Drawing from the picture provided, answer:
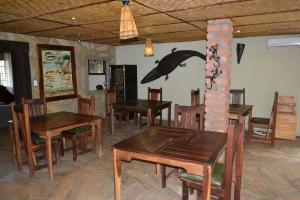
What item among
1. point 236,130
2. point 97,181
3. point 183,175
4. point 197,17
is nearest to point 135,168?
point 97,181

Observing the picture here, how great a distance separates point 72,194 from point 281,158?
10.6ft

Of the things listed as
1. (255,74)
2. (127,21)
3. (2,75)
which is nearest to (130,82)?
(255,74)

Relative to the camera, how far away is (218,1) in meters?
2.42

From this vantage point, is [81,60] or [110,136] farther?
[81,60]

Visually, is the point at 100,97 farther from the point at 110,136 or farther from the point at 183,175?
the point at 183,175

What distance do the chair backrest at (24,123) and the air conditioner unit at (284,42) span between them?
482cm

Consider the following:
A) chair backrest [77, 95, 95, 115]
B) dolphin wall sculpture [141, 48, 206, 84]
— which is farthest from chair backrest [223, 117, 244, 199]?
dolphin wall sculpture [141, 48, 206, 84]

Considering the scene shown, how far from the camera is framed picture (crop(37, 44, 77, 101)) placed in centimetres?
515

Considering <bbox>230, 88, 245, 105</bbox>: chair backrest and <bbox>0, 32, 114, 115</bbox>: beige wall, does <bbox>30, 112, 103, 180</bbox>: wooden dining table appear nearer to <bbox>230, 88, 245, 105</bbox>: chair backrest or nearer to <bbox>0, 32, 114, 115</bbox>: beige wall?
<bbox>0, 32, 114, 115</bbox>: beige wall

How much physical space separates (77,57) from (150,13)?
3501 mm

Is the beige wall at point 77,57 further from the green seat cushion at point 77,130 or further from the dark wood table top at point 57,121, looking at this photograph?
the green seat cushion at point 77,130

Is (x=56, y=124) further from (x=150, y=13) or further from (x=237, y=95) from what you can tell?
(x=237, y=95)

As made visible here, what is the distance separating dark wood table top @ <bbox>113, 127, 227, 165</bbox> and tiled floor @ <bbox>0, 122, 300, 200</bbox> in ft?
2.38

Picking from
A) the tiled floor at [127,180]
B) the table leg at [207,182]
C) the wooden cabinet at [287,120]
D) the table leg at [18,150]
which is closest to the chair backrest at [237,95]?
the wooden cabinet at [287,120]
